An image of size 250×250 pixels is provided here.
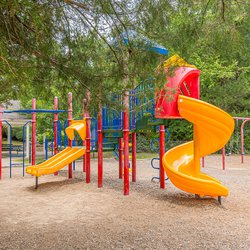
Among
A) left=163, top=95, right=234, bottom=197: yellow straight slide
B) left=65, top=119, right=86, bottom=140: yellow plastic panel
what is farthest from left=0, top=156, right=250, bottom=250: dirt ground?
left=65, top=119, right=86, bottom=140: yellow plastic panel

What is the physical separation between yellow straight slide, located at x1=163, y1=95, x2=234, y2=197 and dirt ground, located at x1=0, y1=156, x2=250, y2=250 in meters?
0.29

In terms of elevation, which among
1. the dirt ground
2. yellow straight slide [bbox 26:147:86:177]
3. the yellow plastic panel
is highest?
the yellow plastic panel

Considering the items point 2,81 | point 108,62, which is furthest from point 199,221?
point 2,81

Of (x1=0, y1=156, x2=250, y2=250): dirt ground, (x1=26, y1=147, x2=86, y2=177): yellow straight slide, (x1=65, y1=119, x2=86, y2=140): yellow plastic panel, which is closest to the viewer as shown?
(x1=0, y1=156, x2=250, y2=250): dirt ground

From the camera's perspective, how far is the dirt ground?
3.83 metres

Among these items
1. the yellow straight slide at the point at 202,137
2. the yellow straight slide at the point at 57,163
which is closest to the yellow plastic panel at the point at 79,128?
the yellow straight slide at the point at 57,163

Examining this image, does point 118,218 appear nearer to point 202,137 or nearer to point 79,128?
point 202,137

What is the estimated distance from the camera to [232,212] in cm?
517

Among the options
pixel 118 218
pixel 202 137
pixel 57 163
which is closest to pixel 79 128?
pixel 57 163

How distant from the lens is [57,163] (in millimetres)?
8055

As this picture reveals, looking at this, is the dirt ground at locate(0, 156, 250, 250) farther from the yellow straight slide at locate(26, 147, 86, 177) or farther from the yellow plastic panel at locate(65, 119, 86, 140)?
the yellow plastic panel at locate(65, 119, 86, 140)

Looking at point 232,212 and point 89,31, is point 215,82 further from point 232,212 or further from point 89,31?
point 89,31

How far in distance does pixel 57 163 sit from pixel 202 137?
3637 mm

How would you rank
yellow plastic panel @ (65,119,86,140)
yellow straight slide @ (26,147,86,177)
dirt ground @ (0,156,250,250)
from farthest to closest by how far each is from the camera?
yellow plastic panel @ (65,119,86,140), yellow straight slide @ (26,147,86,177), dirt ground @ (0,156,250,250)
